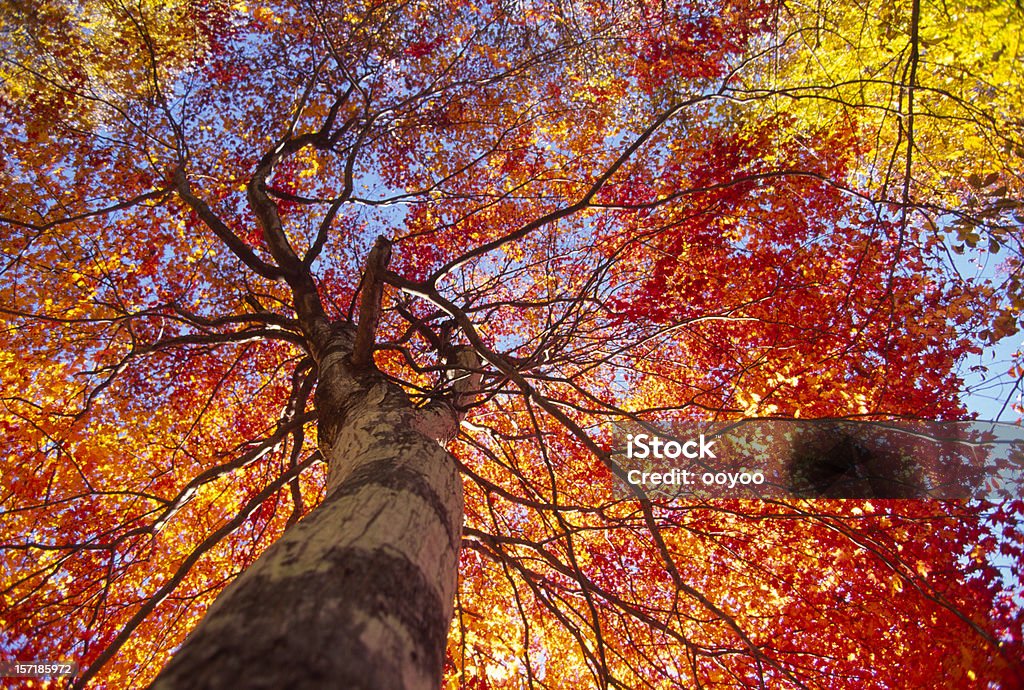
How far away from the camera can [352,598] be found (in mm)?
893

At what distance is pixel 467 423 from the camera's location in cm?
402

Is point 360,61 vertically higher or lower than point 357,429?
higher

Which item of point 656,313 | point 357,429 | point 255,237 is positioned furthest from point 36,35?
point 656,313

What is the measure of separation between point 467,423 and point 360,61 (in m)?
6.41

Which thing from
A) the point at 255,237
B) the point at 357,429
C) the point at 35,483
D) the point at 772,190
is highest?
the point at 772,190

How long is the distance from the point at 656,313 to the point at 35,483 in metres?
7.96

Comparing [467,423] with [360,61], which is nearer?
[467,423]

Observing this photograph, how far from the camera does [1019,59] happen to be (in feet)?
8.38

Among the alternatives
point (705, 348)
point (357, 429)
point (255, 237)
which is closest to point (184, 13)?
point (255, 237)

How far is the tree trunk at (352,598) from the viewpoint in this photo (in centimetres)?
73

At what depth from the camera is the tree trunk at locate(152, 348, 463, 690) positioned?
2.40 feet

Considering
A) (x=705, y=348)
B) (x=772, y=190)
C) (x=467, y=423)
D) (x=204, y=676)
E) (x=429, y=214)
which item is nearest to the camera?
(x=204, y=676)

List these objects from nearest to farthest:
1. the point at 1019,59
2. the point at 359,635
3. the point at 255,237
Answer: the point at 359,635 < the point at 1019,59 < the point at 255,237

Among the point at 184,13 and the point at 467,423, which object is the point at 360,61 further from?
the point at 467,423
